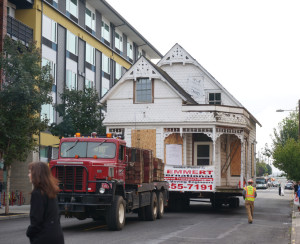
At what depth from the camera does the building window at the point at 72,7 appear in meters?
42.5

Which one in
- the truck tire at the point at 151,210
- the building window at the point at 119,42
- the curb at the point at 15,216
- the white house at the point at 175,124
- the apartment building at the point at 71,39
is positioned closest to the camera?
the truck tire at the point at 151,210

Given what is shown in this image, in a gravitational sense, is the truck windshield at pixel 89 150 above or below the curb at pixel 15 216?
above

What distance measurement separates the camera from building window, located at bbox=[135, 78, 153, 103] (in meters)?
29.2

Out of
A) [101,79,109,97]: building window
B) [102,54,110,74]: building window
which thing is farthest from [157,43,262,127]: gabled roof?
[102,54,110,74]: building window

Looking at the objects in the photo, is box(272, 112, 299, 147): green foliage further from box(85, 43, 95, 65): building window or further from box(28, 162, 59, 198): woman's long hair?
box(28, 162, 59, 198): woman's long hair

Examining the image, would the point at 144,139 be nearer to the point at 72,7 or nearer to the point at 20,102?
the point at 20,102

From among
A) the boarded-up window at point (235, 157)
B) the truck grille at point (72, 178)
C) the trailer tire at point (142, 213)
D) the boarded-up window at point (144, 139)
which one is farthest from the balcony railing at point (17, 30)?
the truck grille at point (72, 178)

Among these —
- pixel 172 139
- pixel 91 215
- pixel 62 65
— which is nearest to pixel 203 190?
pixel 172 139

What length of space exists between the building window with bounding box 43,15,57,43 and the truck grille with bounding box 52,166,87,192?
898 inches

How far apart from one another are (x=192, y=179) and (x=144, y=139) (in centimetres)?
357

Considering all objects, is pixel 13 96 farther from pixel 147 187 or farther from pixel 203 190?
pixel 203 190

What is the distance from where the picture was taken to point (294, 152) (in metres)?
44.3

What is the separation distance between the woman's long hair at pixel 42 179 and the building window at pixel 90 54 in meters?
41.0

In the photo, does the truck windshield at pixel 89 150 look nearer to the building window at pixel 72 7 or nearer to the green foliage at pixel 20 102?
the green foliage at pixel 20 102
